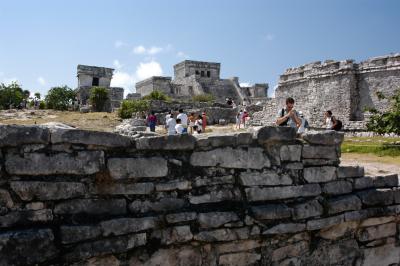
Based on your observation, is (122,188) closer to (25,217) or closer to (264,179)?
(25,217)

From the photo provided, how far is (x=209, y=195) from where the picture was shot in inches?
196

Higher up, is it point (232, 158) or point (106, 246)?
point (232, 158)

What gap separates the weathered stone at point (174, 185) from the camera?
4662 mm

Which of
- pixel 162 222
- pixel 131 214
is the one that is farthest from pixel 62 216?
pixel 162 222

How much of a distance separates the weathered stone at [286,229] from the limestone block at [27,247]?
2486 millimetres

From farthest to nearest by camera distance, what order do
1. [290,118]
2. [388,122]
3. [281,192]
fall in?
[388,122]
[290,118]
[281,192]

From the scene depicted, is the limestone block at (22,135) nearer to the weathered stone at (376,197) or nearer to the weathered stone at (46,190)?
the weathered stone at (46,190)

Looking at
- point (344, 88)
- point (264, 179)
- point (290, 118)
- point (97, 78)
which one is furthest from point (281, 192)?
point (97, 78)

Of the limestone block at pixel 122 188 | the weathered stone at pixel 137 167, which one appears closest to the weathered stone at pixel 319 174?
the weathered stone at pixel 137 167

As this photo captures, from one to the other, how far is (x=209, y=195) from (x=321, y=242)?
71.9 inches

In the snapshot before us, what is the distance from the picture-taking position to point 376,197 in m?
6.09

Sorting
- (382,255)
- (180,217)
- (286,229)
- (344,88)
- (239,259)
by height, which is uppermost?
(344,88)

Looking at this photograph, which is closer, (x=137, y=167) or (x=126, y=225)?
(x=126, y=225)

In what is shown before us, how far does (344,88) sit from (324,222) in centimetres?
2183
